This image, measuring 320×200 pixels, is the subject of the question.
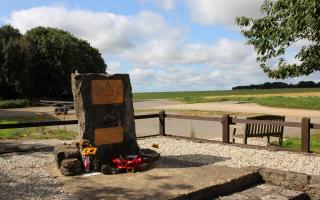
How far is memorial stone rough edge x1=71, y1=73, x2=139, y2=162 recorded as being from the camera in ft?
32.0

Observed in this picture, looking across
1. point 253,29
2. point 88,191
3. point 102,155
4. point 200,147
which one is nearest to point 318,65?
point 253,29

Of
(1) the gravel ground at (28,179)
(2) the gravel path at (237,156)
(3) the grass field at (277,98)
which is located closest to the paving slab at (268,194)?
(2) the gravel path at (237,156)

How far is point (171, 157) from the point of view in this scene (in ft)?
36.3

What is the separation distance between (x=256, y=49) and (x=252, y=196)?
5544mm

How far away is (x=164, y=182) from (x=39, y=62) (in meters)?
48.3

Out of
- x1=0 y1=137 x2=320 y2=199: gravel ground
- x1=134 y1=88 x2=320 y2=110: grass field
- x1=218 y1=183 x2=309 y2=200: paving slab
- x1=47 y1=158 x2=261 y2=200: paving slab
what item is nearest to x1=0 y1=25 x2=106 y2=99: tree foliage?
x1=134 y1=88 x2=320 y2=110: grass field

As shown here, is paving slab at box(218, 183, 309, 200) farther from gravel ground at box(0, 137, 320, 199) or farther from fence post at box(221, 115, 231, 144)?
fence post at box(221, 115, 231, 144)

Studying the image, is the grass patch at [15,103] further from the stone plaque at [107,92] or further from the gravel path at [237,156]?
the stone plaque at [107,92]

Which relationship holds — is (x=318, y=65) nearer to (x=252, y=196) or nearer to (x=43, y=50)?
(x=252, y=196)

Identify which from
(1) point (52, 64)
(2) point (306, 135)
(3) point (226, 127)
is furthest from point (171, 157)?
(1) point (52, 64)

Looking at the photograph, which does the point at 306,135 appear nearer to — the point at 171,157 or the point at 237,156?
the point at 237,156

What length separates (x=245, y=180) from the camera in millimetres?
8320

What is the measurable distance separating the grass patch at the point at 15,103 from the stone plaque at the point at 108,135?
3474 centimetres

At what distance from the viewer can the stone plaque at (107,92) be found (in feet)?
32.3
